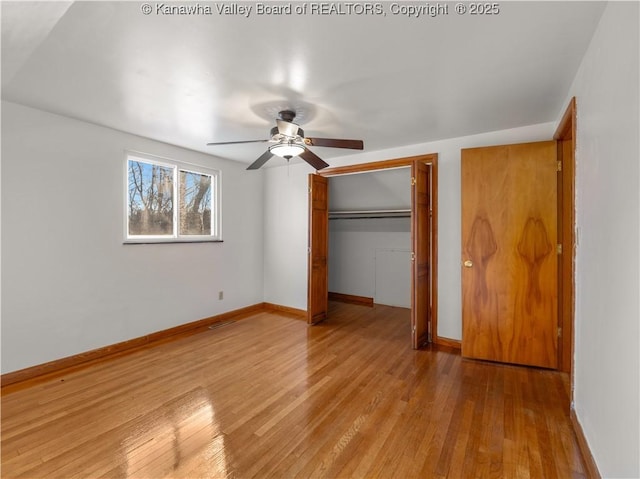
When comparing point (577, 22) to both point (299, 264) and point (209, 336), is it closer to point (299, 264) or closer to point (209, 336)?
point (299, 264)

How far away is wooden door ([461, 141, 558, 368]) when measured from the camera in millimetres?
2768

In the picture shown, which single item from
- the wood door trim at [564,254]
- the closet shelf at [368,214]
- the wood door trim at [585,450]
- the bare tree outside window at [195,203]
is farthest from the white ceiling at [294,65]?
the wood door trim at [585,450]

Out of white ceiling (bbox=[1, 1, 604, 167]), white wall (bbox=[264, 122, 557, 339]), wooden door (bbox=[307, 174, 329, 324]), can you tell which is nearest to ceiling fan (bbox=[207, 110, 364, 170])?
white ceiling (bbox=[1, 1, 604, 167])

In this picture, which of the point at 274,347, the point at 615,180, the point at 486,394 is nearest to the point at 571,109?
the point at 615,180

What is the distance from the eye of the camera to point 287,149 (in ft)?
8.41

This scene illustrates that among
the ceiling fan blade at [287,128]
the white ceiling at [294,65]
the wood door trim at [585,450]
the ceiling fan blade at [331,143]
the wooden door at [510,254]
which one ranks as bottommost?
the wood door trim at [585,450]

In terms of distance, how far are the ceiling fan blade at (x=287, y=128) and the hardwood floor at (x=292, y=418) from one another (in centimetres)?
207

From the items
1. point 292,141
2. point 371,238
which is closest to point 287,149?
point 292,141

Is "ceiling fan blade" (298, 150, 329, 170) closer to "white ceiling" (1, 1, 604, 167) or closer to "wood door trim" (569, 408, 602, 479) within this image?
"white ceiling" (1, 1, 604, 167)

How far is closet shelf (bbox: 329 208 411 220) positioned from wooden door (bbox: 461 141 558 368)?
1666 millimetres

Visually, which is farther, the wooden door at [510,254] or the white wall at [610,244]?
the wooden door at [510,254]

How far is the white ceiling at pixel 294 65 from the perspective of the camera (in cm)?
152

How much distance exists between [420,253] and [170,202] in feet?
10.1

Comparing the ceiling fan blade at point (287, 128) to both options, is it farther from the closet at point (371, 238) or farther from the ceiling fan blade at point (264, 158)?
the closet at point (371, 238)
